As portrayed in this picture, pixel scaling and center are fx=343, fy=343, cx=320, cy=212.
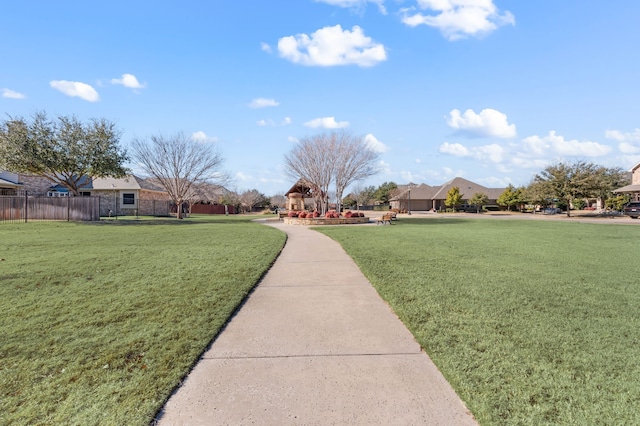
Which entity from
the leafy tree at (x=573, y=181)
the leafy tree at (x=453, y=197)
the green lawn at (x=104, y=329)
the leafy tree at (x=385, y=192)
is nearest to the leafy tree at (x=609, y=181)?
the leafy tree at (x=573, y=181)

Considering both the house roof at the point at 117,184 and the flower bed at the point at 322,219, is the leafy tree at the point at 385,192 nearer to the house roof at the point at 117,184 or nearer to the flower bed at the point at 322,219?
the house roof at the point at 117,184

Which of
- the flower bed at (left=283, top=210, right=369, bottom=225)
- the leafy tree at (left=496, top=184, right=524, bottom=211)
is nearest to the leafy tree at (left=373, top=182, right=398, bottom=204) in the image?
the leafy tree at (left=496, top=184, right=524, bottom=211)

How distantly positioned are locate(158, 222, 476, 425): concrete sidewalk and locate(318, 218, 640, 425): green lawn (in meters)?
0.26

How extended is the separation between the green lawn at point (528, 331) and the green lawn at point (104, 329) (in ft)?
8.16

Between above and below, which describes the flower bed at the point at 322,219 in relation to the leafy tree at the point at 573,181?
below

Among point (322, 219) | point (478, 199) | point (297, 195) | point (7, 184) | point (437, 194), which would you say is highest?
point (437, 194)

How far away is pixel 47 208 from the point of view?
23.2m


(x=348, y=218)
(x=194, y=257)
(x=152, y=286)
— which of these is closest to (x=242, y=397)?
(x=152, y=286)

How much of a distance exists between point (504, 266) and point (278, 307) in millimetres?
5759

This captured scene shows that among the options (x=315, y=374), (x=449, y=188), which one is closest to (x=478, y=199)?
(x=449, y=188)

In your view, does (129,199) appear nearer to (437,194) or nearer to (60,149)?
(60,149)

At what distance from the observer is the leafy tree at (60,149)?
21125 millimetres

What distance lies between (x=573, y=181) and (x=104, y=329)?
4675cm

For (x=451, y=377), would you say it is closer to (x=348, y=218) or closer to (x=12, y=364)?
(x=12, y=364)
